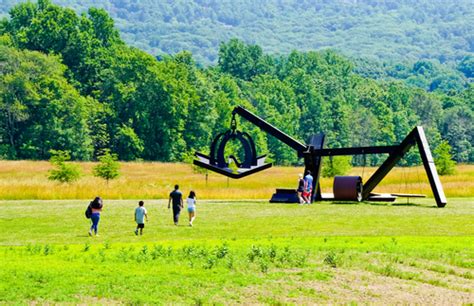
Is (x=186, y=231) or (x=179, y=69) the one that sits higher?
(x=179, y=69)

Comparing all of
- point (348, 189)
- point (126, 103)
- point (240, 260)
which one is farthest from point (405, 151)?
point (126, 103)

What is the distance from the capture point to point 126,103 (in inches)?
4774

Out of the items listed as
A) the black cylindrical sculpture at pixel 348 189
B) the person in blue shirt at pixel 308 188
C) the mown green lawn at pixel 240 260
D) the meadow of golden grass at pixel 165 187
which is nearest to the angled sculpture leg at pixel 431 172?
the black cylindrical sculpture at pixel 348 189

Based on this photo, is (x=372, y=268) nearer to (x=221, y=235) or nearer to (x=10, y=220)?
(x=221, y=235)

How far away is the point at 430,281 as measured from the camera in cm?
2330

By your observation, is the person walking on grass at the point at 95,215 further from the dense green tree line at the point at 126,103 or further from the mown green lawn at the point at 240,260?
the dense green tree line at the point at 126,103

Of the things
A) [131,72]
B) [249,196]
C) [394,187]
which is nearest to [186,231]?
[249,196]

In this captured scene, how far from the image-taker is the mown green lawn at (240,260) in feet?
69.1

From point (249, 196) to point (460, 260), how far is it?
2869 cm

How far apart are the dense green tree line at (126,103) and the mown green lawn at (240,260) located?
5377 cm

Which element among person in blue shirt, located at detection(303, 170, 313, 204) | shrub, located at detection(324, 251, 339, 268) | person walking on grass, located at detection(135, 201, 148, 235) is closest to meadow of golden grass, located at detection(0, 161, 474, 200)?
person in blue shirt, located at detection(303, 170, 313, 204)

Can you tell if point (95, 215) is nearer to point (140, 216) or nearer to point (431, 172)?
point (140, 216)

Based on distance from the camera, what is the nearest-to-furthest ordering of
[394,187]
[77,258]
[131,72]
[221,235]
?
[77,258], [221,235], [394,187], [131,72]

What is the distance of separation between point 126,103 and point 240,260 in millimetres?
97747
